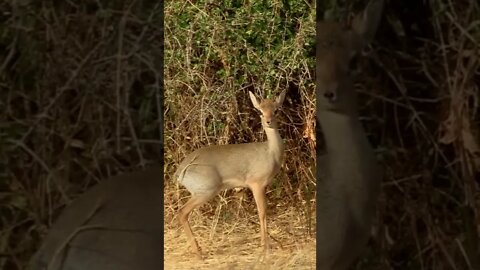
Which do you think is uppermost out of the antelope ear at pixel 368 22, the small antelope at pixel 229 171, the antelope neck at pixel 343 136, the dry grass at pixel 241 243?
the antelope ear at pixel 368 22

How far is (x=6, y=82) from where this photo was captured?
1.49 m

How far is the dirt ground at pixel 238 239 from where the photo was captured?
1.74m

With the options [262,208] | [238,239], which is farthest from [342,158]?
[238,239]

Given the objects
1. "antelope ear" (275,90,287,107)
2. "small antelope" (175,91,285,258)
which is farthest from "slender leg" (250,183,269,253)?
"antelope ear" (275,90,287,107)

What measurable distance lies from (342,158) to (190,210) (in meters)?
0.41

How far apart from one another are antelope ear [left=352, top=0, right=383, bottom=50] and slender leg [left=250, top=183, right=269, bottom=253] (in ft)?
1.49

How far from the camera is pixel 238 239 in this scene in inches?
70.7

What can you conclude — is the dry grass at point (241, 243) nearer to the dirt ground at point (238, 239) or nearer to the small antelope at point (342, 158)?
the dirt ground at point (238, 239)

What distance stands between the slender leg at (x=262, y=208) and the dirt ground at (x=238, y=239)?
0.06 ft

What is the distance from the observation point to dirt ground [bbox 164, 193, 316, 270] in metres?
1.74

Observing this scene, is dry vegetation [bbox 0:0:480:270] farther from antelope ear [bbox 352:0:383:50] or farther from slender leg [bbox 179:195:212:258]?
slender leg [bbox 179:195:212:258]

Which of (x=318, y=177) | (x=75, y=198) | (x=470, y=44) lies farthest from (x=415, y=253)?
(x=75, y=198)

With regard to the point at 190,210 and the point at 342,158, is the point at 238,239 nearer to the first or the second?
the point at 190,210

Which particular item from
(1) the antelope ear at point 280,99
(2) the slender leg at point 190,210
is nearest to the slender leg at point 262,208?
(2) the slender leg at point 190,210
